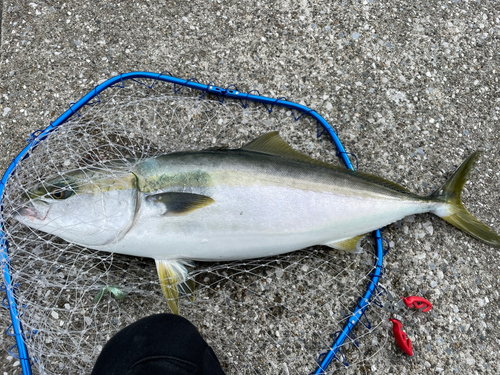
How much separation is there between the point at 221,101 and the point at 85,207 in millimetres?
1114

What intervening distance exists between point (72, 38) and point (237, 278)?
2.05m

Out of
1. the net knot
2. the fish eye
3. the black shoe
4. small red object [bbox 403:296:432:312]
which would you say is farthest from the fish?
small red object [bbox 403:296:432:312]

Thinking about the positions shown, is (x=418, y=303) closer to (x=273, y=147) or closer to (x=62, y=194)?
(x=273, y=147)

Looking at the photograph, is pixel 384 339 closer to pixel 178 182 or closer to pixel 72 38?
pixel 178 182

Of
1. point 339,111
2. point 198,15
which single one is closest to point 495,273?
point 339,111

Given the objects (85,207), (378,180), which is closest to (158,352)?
(85,207)

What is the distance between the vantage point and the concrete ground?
7.28ft

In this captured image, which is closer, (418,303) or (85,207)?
(85,207)

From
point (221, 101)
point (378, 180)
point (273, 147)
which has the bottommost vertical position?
point (378, 180)

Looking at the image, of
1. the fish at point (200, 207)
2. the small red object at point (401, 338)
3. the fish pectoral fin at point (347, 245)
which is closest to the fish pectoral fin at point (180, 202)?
the fish at point (200, 207)

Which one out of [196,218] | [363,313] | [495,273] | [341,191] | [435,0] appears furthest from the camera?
[435,0]

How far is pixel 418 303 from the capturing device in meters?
2.09

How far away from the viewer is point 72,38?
2.39 m

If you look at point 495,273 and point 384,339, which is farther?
point 495,273
